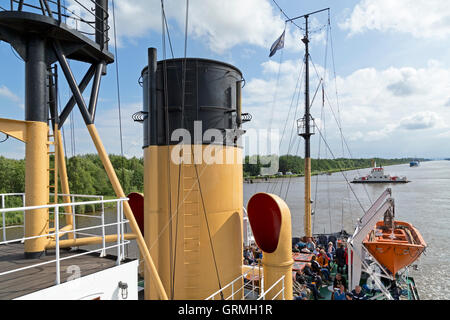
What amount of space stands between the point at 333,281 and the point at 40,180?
10178 millimetres

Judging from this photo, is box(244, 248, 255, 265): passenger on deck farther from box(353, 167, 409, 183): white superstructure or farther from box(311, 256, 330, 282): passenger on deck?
box(353, 167, 409, 183): white superstructure

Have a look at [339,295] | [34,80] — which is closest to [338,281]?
[339,295]

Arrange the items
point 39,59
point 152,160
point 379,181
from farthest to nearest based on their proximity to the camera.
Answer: point 379,181
point 152,160
point 39,59

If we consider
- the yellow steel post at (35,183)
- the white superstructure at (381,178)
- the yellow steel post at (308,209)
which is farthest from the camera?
the white superstructure at (381,178)

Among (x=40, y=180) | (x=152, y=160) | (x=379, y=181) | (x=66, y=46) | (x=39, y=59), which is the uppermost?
(x=66, y=46)

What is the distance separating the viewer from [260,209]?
6.27 metres

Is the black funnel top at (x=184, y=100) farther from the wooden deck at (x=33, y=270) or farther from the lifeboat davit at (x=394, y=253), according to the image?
the lifeboat davit at (x=394, y=253)

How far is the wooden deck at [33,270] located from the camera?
382 cm

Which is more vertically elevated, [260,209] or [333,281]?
[260,209]

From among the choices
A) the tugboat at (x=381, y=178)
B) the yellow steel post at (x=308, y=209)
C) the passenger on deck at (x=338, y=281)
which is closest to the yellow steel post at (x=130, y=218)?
the passenger on deck at (x=338, y=281)

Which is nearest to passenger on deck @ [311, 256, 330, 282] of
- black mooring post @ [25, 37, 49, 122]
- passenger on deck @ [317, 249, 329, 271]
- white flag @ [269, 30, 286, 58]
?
passenger on deck @ [317, 249, 329, 271]
